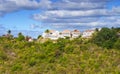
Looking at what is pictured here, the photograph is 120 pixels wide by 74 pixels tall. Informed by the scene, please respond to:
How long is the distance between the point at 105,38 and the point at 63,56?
237 inches

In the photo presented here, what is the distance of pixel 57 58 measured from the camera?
29969 mm

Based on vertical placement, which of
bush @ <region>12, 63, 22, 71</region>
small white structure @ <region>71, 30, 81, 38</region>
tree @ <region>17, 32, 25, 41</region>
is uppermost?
tree @ <region>17, 32, 25, 41</region>

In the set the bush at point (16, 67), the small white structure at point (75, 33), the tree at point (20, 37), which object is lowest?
the bush at point (16, 67)

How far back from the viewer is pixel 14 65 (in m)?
28.3

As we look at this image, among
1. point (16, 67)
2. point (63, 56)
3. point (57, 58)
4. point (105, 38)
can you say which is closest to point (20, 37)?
point (57, 58)

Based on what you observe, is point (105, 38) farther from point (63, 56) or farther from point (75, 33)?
point (75, 33)

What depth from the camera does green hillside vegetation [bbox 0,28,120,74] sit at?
27500 mm

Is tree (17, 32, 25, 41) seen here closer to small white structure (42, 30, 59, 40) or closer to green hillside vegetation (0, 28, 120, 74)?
green hillside vegetation (0, 28, 120, 74)

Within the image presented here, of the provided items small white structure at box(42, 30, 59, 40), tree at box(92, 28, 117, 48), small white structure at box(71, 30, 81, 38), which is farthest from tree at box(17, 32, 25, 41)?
small white structure at box(71, 30, 81, 38)

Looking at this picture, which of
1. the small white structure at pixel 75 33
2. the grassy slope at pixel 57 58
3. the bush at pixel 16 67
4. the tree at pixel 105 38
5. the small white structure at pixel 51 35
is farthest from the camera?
the small white structure at pixel 75 33

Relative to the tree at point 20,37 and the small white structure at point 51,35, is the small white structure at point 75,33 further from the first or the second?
the tree at point 20,37

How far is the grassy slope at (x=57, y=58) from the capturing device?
1080 inches

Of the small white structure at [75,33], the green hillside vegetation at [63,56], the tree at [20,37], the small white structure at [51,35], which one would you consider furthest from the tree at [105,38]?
the small white structure at [75,33]

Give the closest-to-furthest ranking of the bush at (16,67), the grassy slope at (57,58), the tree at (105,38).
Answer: the grassy slope at (57,58) < the bush at (16,67) < the tree at (105,38)
